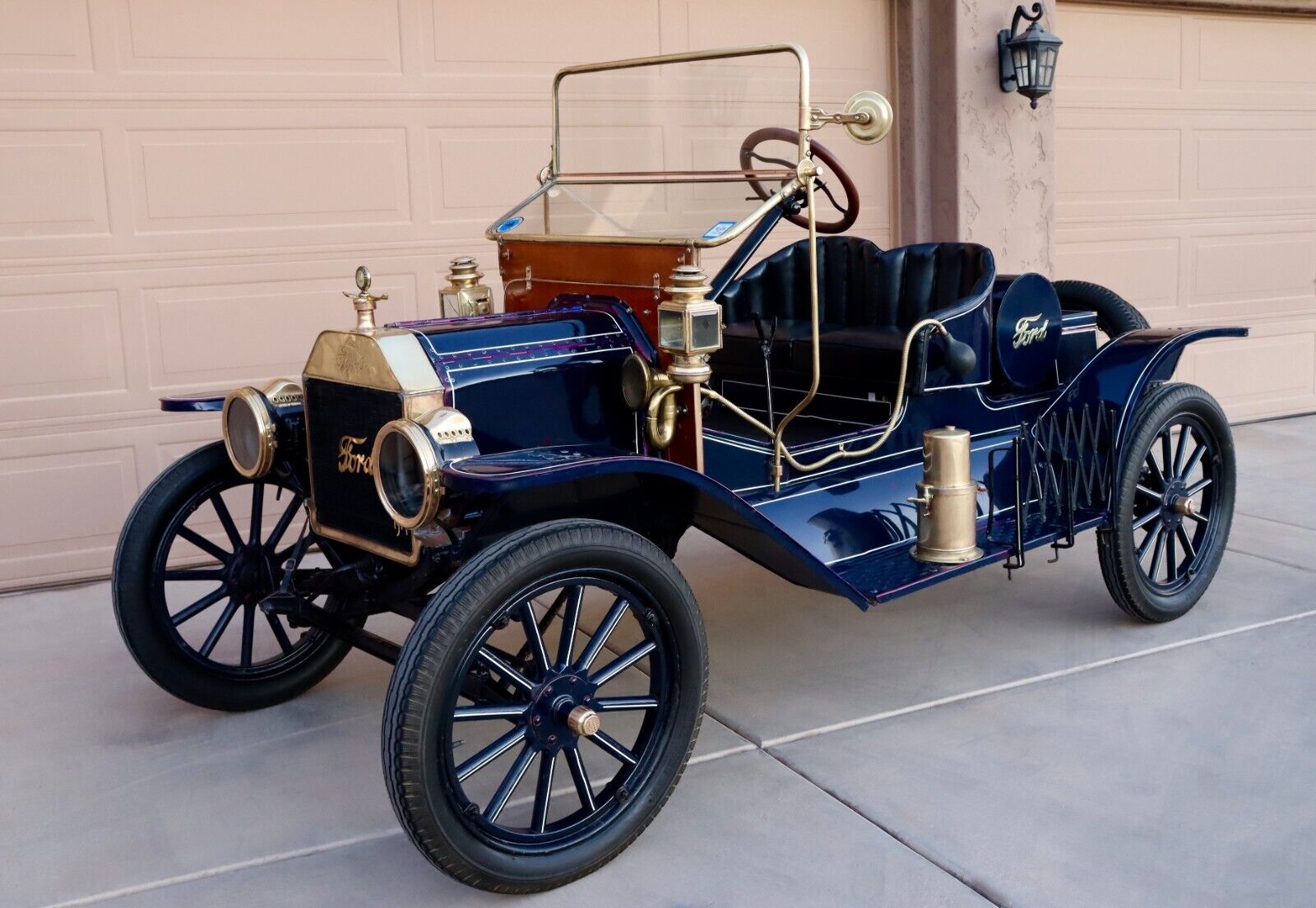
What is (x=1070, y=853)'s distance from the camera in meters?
2.55

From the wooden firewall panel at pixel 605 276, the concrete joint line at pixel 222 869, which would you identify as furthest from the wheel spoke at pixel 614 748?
the wooden firewall panel at pixel 605 276

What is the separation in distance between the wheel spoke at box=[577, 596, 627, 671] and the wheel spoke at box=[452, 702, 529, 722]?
0.47 ft

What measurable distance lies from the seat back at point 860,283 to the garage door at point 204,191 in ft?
4.59

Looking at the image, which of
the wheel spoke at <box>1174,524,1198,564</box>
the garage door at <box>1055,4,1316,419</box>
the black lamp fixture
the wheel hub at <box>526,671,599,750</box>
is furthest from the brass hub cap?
the garage door at <box>1055,4,1316,419</box>

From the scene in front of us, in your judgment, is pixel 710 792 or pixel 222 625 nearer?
pixel 710 792

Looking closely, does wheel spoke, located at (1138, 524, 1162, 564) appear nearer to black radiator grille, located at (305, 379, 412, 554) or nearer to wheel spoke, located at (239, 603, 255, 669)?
black radiator grille, located at (305, 379, 412, 554)

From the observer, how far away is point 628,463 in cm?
257

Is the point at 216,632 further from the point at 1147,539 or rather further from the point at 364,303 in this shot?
the point at 1147,539

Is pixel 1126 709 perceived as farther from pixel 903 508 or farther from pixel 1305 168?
pixel 1305 168

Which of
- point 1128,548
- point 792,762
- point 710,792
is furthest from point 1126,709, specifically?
point 710,792

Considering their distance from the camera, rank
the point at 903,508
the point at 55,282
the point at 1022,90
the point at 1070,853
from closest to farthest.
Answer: the point at 1070,853 → the point at 903,508 → the point at 55,282 → the point at 1022,90

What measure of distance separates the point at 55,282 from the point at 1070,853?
3.77m

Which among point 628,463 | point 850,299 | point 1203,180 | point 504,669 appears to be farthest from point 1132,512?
point 1203,180

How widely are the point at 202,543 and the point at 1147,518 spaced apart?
2667 millimetres
